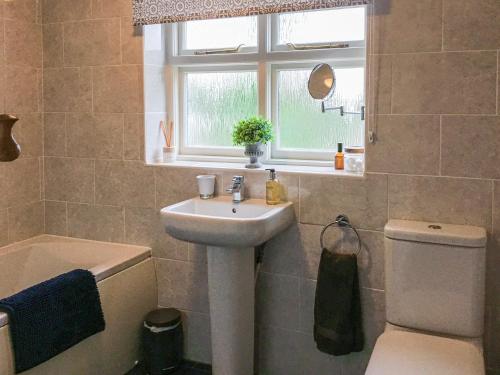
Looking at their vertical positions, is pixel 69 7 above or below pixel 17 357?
above

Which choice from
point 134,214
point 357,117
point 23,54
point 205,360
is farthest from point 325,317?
point 23,54

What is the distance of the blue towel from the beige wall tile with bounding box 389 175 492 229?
1.38 metres

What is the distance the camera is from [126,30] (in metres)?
2.73

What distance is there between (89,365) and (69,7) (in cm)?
187

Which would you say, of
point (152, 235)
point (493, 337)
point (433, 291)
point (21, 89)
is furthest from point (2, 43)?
point (493, 337)

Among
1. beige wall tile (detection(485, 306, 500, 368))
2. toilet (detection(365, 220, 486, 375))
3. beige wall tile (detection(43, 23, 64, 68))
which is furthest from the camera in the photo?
beige wall tile (detection(43, 23, 64, 68))

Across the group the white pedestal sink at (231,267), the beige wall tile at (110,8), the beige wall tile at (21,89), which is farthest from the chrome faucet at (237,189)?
the beige wall tile at (21,89)

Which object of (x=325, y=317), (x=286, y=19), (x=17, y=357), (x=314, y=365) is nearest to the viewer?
(x=17, y=357)

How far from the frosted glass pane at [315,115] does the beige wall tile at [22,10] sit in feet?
4.62

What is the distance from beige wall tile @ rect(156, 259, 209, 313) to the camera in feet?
8.86

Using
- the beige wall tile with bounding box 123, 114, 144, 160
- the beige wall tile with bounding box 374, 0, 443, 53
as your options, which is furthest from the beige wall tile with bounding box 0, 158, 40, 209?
the beige wall tile with bounding box 374, 0, 443, 53

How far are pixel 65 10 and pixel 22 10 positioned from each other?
0.22 meters

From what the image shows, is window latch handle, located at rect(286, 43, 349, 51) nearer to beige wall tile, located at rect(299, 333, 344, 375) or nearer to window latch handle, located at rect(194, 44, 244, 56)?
window latch handle, located at rect(194, 44, 244, 56)

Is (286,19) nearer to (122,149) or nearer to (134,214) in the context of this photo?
(122,149)
